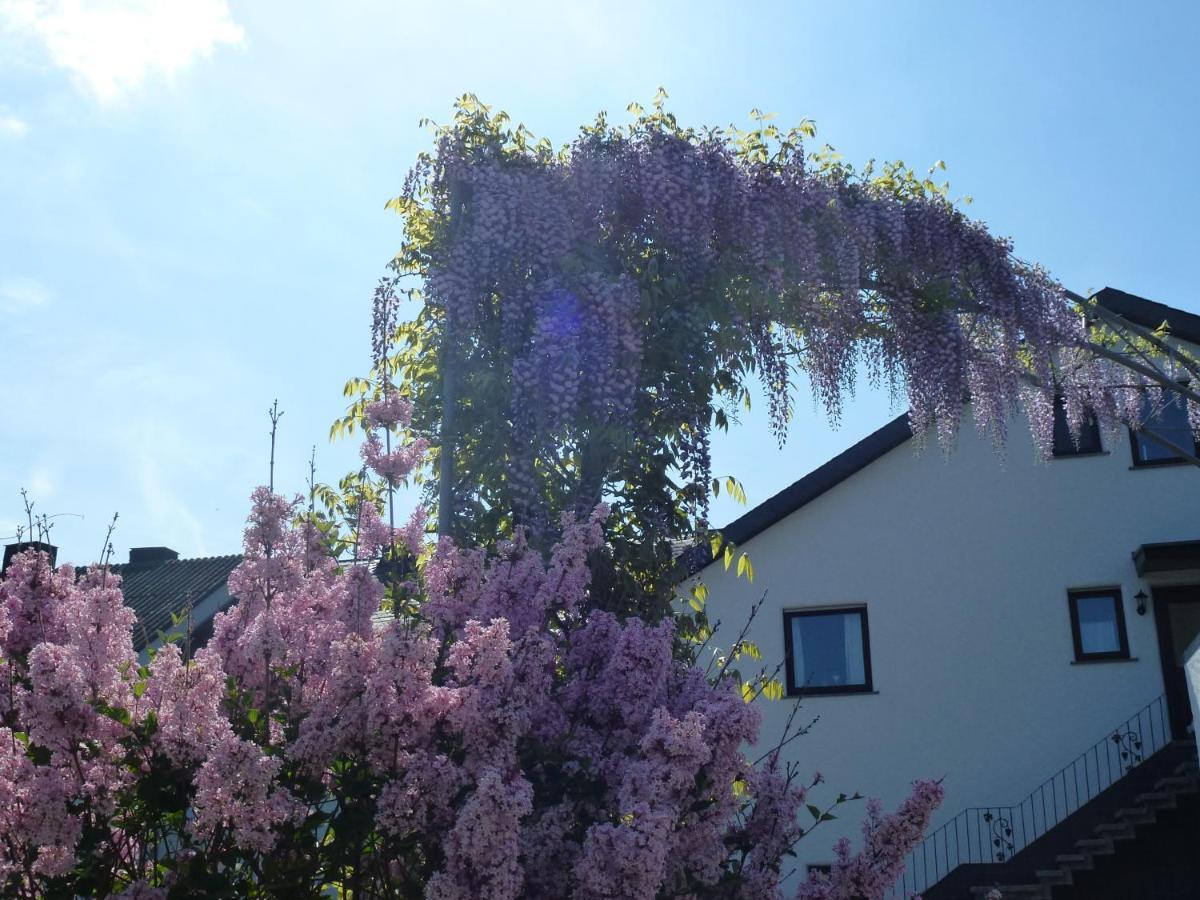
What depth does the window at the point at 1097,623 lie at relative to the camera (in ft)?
42.1

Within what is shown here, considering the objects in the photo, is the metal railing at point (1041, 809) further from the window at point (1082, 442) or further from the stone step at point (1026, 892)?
the window at point (1082, 442)

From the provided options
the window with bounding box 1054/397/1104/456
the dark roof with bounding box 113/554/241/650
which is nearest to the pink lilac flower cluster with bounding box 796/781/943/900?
the window with bounding box 1054/397/1104/456

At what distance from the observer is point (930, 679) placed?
12.9 m

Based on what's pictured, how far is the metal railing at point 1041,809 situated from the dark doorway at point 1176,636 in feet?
0.43

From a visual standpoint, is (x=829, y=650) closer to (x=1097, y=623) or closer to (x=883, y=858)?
Answer: (x=1097, y=623)

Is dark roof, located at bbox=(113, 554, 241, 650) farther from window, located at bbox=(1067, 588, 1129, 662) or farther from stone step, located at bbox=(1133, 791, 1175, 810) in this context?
stone step, located at bbox=(1133, 791, 1175, 810)

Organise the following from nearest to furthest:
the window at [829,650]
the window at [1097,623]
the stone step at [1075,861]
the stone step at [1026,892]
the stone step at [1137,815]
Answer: the stone step at [1026,892] < the stone step at [1075,861] < the stone step at [1137,815] < the window at [1097,623] < the window at [829,650]

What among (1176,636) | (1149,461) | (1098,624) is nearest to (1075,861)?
(1098,624)

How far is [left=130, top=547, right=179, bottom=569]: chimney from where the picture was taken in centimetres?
2102

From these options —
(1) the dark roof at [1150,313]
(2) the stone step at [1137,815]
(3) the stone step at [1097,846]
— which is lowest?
(3) the stone step at [1097,846]

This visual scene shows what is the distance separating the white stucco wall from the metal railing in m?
0.14

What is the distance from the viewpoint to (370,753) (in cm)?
312

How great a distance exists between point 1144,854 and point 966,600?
9.76 feet

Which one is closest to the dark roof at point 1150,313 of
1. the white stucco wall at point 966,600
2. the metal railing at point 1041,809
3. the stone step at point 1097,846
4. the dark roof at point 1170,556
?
the white stucco wall at point 966,600
